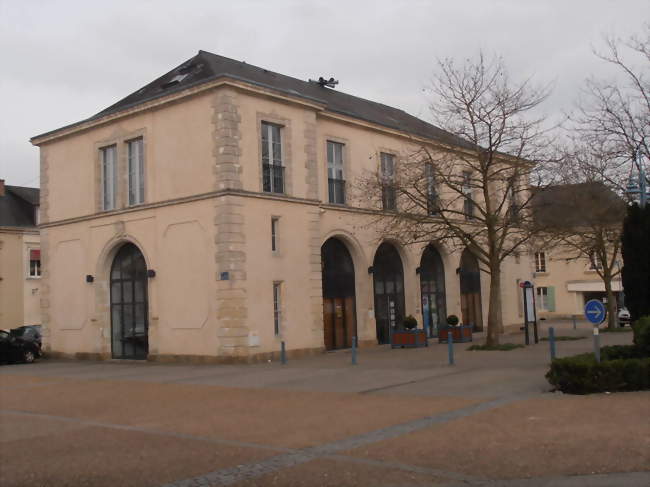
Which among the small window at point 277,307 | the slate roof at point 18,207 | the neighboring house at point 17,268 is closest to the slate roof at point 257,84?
the small window at point 277,307

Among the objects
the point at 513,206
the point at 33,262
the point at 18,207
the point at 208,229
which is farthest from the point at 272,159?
the point at 18,207

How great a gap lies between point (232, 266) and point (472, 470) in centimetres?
1497

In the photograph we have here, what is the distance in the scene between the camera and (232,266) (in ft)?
70.7

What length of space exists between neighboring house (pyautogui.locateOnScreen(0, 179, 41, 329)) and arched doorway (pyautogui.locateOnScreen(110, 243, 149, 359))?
19.6 m

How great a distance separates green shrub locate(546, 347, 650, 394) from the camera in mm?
12125

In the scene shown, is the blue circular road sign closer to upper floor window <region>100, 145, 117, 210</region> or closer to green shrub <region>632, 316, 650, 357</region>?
green shrub <region>632, 316, 650, 357</region>

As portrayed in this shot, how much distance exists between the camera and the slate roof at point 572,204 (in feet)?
77.5

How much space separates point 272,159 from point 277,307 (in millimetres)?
4815

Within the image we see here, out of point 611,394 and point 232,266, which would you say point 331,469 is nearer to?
point 611,394

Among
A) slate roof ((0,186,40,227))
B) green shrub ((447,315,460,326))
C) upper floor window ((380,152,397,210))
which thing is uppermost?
slate roof ((0,186,40,227))

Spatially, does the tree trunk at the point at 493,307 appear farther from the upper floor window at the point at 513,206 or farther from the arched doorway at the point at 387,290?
the arched doorway at the point at 387,290

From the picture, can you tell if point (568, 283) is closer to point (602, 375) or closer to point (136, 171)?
point (136, 171)

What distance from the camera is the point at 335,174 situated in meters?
27.0

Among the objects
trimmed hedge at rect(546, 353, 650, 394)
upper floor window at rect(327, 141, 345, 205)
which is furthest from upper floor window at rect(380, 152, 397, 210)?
trimmed hedge at rect(546, 353, 650, 394)
